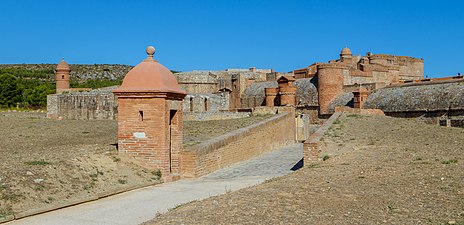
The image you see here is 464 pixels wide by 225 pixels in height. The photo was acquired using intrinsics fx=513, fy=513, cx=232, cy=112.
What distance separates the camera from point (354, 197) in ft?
24.1

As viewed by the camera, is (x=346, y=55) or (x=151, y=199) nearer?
(x=151, y=199)

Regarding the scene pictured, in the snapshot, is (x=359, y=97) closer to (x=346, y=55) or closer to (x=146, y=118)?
(x=346, y=55)

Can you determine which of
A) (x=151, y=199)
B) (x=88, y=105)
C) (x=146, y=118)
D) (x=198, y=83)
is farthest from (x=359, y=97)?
(x=151, y=199)

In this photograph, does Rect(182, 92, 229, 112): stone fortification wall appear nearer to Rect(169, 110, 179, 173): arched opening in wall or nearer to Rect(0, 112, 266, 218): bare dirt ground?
Rect(0, 112, 266, 218): bare dirt ground

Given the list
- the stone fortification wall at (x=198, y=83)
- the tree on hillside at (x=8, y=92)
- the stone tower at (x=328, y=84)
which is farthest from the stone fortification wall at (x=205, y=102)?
the tree on hillside at (x=8, y=92)

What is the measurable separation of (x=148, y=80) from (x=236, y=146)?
474 cm

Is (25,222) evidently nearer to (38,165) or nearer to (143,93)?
(38,165)

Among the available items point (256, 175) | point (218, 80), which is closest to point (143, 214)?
point (256, 175)

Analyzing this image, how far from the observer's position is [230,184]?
1080cm

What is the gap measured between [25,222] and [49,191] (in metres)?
1.31

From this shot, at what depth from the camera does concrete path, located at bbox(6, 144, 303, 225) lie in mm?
7566

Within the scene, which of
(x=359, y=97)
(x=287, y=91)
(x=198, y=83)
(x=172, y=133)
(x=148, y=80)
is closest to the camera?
(x=148, y=80)

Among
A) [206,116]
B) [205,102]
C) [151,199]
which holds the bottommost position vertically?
[151,199]

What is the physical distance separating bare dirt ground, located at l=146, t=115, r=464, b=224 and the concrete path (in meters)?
1.10
